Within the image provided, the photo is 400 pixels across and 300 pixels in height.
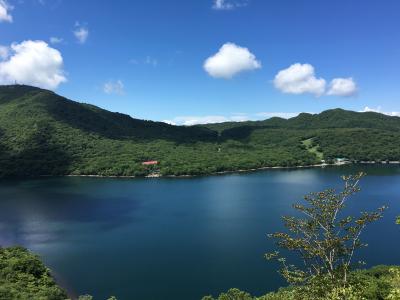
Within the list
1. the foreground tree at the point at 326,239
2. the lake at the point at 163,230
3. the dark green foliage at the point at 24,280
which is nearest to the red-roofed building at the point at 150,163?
the lake at the point at 163,230

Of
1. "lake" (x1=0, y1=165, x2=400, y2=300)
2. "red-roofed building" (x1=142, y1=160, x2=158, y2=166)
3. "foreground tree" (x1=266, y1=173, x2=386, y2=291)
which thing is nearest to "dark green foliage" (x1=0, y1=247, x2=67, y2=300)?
"lake" (x1=0, y1=165, x2=400, y2=300)

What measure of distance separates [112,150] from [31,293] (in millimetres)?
148299

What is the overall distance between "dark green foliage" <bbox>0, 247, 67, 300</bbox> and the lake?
5.93 m

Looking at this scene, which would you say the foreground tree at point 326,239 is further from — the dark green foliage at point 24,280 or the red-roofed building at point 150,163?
the red-roofed building at point 150,163

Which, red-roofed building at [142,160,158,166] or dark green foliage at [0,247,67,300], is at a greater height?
red-roofed building at [142,160,158,166]

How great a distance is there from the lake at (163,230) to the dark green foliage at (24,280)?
5.93 meters

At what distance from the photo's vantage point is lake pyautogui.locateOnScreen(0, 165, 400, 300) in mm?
53219

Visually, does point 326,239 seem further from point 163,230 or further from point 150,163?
point 150,163

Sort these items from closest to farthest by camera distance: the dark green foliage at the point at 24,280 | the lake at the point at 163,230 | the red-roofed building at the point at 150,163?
1. the dark green foliage at the point at 24,280
2. the lake at the point at 163,230
3. the red-roofed building at the point at 150,163

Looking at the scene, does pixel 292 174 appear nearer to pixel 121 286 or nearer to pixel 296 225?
pixel 121 286

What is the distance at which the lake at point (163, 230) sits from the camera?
53.2 m

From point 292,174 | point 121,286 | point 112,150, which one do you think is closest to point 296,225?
point 121,286

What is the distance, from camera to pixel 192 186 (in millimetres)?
132750

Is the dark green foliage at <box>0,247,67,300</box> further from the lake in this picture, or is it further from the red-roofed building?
the red-roofed building
